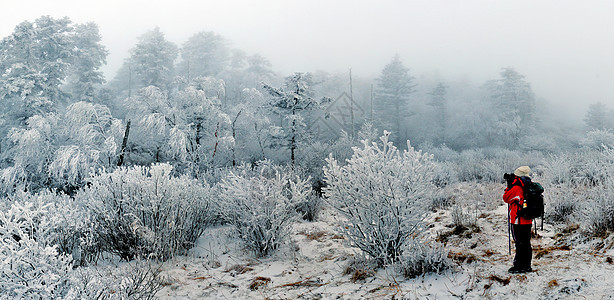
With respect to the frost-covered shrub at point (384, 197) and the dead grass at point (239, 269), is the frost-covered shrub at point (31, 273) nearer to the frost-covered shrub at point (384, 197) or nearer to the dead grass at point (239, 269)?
the dead grass at point (239, 269)

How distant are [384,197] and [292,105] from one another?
14129 mm

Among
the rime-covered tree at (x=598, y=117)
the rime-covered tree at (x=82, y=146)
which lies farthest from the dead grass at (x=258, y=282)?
the rime-covered tree at (x=598, y=117)

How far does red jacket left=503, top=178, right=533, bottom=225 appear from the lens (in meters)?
3.47

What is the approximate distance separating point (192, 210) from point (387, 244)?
366cm

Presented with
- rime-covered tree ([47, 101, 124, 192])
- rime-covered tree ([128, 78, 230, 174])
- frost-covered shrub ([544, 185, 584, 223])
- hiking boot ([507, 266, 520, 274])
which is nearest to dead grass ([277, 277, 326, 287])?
hiking boot ([507, 266, 520, 274])

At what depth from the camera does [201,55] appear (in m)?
35.1

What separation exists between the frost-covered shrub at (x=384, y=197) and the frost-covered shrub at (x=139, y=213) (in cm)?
283

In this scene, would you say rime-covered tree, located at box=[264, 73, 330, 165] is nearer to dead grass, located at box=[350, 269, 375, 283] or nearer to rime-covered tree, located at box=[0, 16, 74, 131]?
rime-covered tree, located at box=[0, 16, 74, 131]

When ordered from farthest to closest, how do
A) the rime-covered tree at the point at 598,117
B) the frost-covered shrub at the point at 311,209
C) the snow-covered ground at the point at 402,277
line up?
1. the rime-covered tree at the point at 598,117
2. the frost-covered shrub at the point at 311,209
3. the snow-covered ground at the point at 402,277

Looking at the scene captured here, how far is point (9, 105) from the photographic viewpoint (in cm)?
1661

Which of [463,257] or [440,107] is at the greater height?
[440,107]

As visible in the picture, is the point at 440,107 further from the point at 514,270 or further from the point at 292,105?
the point at 514,270

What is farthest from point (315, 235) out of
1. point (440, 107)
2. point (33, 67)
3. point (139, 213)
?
point (440, 107)

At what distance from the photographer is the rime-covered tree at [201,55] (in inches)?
1362
